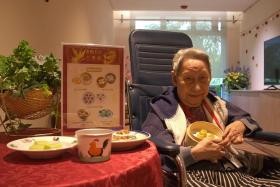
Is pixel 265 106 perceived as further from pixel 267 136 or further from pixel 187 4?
pixel 267 136

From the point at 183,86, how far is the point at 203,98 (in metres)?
0.13

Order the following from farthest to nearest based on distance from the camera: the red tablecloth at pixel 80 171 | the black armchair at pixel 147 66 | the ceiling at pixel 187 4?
the ceiling at pixel 187 4 < the black armchair at pixel 147 66 < the red tablecloth at pixel 80 171

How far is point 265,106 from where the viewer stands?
4191 millimetres

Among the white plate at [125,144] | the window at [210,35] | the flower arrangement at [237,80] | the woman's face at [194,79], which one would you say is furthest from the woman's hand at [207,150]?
the window at [210,35]

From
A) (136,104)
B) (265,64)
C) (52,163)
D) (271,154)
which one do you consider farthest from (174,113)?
(265,64)

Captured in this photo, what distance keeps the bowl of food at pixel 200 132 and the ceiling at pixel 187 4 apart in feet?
15.5

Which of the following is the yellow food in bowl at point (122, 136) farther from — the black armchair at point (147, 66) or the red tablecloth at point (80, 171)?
the black armchair at point (147, 66)

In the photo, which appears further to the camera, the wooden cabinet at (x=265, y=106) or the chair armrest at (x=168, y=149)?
the wooden cabinet at (x=265, y=106)

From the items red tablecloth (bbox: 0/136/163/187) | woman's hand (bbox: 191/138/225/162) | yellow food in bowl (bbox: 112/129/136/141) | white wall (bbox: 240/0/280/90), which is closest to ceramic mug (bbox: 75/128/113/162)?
red tablecloth (bbox: 0/136/163/187)

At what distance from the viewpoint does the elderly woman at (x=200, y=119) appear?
1.13 metres

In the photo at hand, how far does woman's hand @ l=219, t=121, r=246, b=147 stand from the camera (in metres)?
1.18

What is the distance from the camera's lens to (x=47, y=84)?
97 centimetres

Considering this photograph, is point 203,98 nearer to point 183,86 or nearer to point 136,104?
Result: point 183,86

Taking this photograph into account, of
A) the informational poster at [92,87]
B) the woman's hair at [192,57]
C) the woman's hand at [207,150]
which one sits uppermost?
the woman's hair at [192,57]
